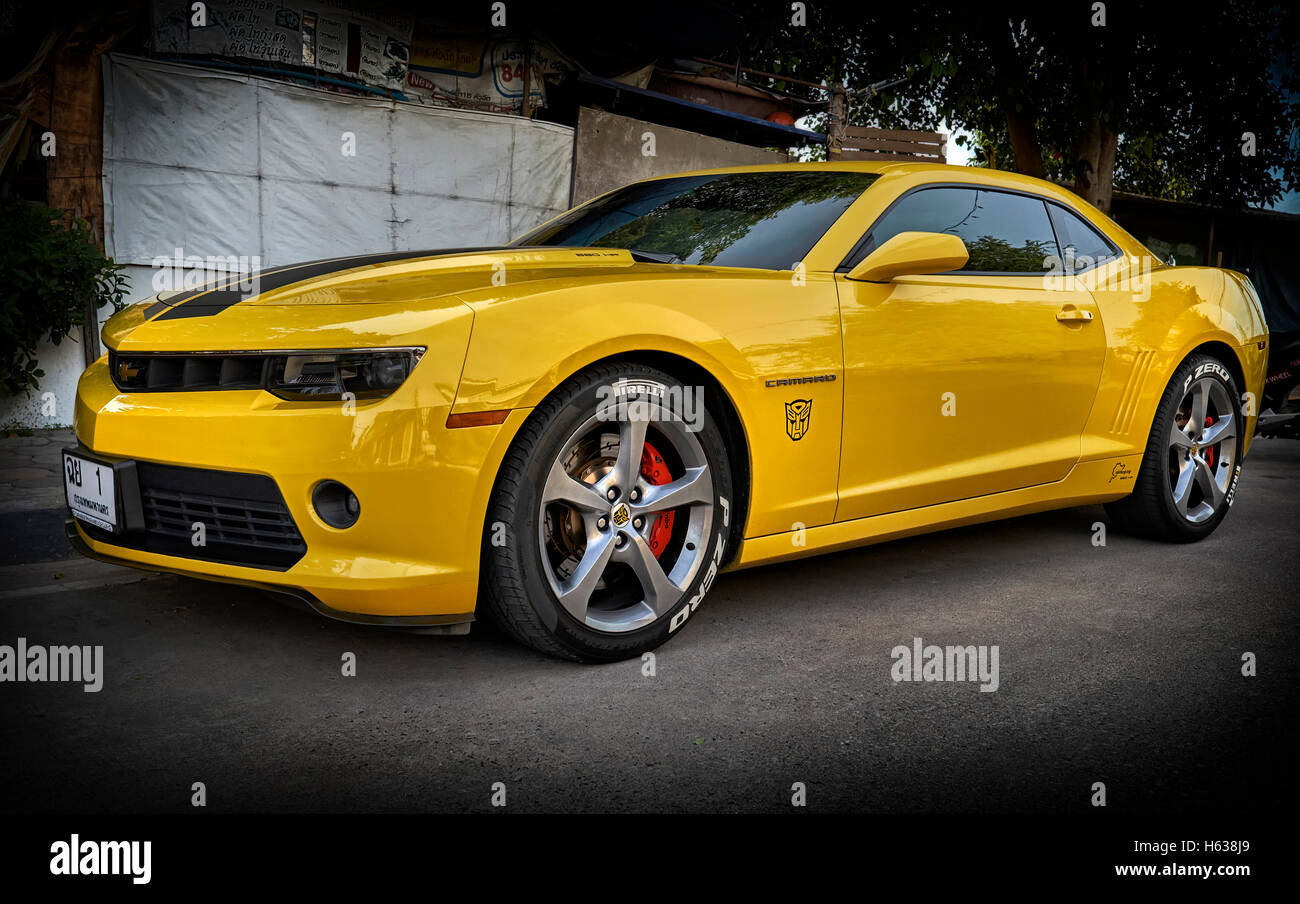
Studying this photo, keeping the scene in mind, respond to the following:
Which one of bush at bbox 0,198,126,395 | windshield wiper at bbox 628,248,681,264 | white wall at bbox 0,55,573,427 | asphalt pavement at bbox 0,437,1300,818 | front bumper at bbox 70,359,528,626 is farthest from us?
white wall at bbox 0,55,573,427

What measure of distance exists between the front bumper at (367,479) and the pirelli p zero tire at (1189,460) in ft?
9.90

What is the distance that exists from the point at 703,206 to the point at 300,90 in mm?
5700

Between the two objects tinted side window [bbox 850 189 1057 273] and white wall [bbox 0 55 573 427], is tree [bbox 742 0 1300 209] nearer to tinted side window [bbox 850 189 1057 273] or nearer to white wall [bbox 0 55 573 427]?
white wall [bbox 0 55 573 427]

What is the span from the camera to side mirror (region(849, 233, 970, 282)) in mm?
3260

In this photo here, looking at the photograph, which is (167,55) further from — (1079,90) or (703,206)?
(1079,90)

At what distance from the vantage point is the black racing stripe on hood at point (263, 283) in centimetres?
291

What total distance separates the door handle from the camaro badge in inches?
52.6

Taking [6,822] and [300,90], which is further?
[300,90]

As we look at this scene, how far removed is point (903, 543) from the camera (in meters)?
4.53

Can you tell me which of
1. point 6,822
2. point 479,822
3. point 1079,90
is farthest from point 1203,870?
point 1079,90

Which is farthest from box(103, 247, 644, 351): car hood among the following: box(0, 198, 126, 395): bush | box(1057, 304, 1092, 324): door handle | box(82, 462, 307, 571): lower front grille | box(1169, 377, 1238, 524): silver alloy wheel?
box(0, 198, 126, 395): bush

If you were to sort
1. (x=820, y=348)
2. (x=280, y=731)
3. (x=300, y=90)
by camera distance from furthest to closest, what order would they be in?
(x=300, y=90) → (x=820, y=348) → (x=280, y=731)

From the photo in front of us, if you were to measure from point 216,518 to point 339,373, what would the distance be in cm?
48

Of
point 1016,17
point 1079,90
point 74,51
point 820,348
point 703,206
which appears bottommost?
point 820,348
